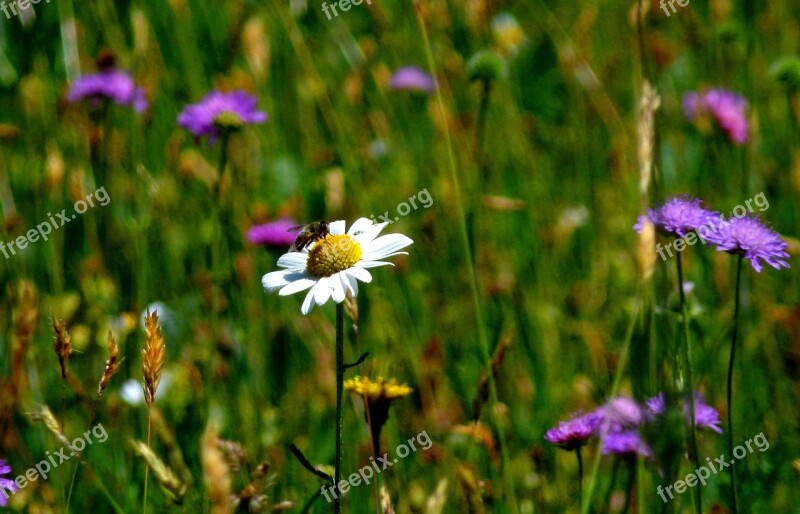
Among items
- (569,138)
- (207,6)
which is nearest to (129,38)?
(207,6)

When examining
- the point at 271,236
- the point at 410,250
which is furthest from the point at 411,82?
the point at 271,236

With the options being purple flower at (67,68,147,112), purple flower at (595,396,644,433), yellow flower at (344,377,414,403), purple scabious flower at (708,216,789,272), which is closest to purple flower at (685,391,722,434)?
purple flower at (595,396,644,433)

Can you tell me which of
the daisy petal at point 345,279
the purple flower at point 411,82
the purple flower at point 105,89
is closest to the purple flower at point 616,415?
the daisy petal at point 345,279

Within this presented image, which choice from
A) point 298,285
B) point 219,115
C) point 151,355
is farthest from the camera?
point 219,115

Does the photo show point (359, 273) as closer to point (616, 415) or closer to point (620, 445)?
point (616, 415)

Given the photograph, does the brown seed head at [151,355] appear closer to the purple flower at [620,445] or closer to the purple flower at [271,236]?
the purple flower at [620,445]

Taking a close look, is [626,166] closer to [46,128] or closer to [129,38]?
[129,38]

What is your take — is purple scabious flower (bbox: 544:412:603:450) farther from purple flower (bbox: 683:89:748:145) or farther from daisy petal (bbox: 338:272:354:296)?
purple flower (bbox: 683:89:748:145)
